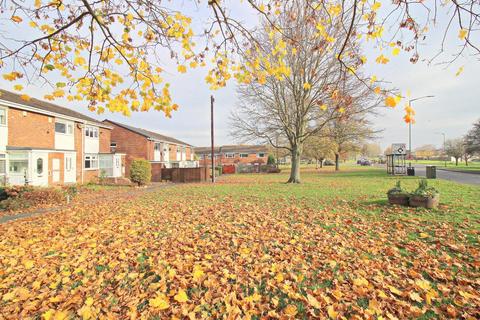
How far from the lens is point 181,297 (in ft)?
10.1

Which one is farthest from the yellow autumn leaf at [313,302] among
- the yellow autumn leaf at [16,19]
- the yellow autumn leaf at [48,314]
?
the yellow autumn leaf at [16,19]

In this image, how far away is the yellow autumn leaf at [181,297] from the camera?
3.03 m

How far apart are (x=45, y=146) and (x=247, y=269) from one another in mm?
21649

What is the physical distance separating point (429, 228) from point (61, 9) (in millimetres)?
9288

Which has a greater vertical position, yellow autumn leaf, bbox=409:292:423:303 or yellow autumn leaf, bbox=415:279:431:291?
yellow autumn leaf, bbox=415:279:431:291

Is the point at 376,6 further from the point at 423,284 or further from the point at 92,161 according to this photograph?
the point at 92,161

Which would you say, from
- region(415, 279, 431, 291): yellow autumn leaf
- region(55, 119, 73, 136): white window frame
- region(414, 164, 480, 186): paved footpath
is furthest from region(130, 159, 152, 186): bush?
region(414, 164, 480, 186): paved footpath

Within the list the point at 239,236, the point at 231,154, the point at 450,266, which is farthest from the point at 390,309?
the point at 231,154

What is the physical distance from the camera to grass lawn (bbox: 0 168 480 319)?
2.90 meters

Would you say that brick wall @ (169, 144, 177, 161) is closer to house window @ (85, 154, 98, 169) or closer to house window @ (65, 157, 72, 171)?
house window @ (85, 154, 98, 169)

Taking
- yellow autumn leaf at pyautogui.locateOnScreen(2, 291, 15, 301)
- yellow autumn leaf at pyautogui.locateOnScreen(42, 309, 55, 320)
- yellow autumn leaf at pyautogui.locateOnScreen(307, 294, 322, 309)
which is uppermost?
yellow autumn leaf at pyautogui.locateOnScreen(307, 294, 322, 309)

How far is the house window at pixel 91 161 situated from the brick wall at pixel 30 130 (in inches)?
158

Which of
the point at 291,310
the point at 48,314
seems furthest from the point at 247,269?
the point at 48,314

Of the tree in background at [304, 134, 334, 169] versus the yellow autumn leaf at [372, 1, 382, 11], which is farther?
the tree in background at [304, 134, 334, 169]
